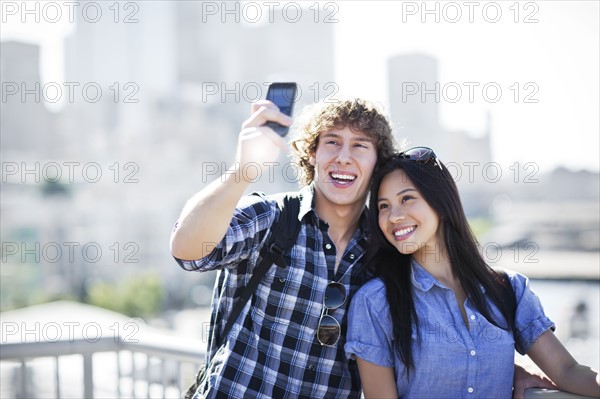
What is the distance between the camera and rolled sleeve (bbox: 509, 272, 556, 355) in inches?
87.4

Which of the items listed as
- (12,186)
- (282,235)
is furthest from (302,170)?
(12,186)

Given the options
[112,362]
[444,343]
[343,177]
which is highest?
[343,177]

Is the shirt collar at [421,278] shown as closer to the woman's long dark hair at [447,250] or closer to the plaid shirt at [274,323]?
the woman's long dark hair at [447,250]

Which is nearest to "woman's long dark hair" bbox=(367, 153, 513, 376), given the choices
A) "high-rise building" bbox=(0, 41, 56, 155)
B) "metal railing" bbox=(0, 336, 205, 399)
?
"metal railing" bbox=(0, 336, 205, 399)

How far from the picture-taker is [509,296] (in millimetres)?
2324

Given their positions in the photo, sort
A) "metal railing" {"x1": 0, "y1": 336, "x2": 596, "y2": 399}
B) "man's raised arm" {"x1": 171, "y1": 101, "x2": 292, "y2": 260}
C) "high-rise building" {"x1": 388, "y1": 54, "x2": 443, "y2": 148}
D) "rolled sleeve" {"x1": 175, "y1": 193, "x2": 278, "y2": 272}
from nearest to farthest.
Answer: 1. "man's raised arm" {"x1": 171, "y1": 101, "x2": 292, "y2": 260}
2. "rolled sleeve" {"x1": 175, "y1": 193, "x2": 278, "y2": 272}
3. "metal railing" {"x1": 0, "y1": 336, "x2": 596, "y2": 399}
4. "high-rise building" {"x1": 388, "y1": 54, "x2": 443, "y2": 148}

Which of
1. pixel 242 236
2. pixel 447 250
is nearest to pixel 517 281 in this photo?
pixel 447 250

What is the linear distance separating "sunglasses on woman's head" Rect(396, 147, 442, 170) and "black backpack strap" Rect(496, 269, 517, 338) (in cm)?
47

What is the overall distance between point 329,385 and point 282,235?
0.55 m

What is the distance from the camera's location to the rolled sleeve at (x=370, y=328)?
2.14 m

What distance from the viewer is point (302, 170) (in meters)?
2.70

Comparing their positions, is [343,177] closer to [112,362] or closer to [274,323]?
[274,323]

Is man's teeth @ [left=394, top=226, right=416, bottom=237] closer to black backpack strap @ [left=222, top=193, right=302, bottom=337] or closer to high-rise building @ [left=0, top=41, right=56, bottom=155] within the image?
black backpack strap @ [left=222, top=193, right=302, bottom=337]

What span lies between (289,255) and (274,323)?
246 millimetres
